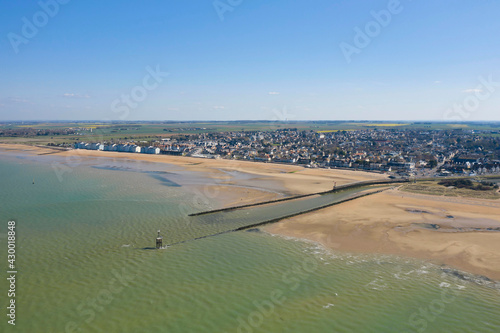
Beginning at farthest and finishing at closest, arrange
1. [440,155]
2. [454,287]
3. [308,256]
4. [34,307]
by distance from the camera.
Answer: [440,155] → [308,256] → [454,287] → [34,307]

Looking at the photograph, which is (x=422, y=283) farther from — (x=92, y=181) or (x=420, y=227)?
(x=92, y=181)

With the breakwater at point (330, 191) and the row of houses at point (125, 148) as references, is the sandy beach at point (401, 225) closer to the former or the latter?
the breakwater at point (330, 191)

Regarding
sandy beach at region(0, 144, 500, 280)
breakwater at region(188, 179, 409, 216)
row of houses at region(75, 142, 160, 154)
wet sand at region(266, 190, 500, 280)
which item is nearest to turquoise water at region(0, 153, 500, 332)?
wet sand at region(266, 190, 500, 280)

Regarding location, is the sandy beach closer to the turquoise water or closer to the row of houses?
the turquoise water

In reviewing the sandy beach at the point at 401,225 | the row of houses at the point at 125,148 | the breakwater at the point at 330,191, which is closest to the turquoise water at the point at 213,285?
the sandy beach at the point at 401,225

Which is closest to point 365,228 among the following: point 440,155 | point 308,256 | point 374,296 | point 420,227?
point 420,227

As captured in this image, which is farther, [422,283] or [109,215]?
[109,215]

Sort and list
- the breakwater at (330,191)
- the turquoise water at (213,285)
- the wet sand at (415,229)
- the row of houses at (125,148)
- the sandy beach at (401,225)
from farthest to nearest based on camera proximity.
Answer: the row of houses at (125,148) → the breakwater at (330,191) → the sandy beach at (401,225) → the wet sand at (415,229) → the turquoise water at (213,285)

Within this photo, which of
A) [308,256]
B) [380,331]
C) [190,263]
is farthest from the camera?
[308,256]
